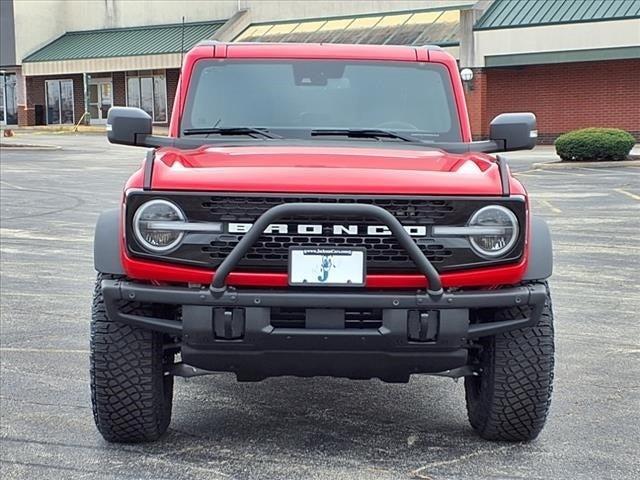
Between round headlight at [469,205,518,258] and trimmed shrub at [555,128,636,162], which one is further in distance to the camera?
trimmed shrub at [555,128,636,162]

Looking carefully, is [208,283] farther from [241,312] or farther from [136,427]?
[136,427]

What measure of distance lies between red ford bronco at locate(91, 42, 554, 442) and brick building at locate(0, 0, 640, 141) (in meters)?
21.2

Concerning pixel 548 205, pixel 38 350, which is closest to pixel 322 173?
pixel 38 350

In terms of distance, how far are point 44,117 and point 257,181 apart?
49.9 m

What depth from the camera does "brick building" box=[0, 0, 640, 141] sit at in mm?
33812

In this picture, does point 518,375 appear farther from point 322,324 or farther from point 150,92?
point 150,92

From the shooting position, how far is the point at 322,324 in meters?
4.07

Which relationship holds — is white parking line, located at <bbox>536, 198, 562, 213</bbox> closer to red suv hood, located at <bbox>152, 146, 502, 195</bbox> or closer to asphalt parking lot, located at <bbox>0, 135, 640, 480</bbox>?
asphalt parking lot, located at <bbox>0, 135, 640, 480</bbox>

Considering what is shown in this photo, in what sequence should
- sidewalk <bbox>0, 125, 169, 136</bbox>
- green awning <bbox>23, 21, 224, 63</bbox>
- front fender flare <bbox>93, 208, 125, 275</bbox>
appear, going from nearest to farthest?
front fender flare <bbox>93, 208, 125, 275</bbox> → green awning <bbox>23, 21, 224, 63</bbox> → sidewalk <bbox>0, 125, 169, 136</bbox>

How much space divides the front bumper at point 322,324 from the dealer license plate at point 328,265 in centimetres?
6

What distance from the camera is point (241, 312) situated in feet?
13.3

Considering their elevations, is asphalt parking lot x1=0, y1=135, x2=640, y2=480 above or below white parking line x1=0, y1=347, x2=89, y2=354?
above

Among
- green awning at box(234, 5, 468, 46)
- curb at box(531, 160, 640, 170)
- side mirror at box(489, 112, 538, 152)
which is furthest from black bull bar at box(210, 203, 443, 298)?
green awning at box(234, 5, 468, 46)

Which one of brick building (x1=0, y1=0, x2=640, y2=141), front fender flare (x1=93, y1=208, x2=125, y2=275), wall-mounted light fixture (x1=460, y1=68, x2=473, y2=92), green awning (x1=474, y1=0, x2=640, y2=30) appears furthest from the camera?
wall-mounted light fixture (x1=460, y1=68, x2=473, y2=92)
